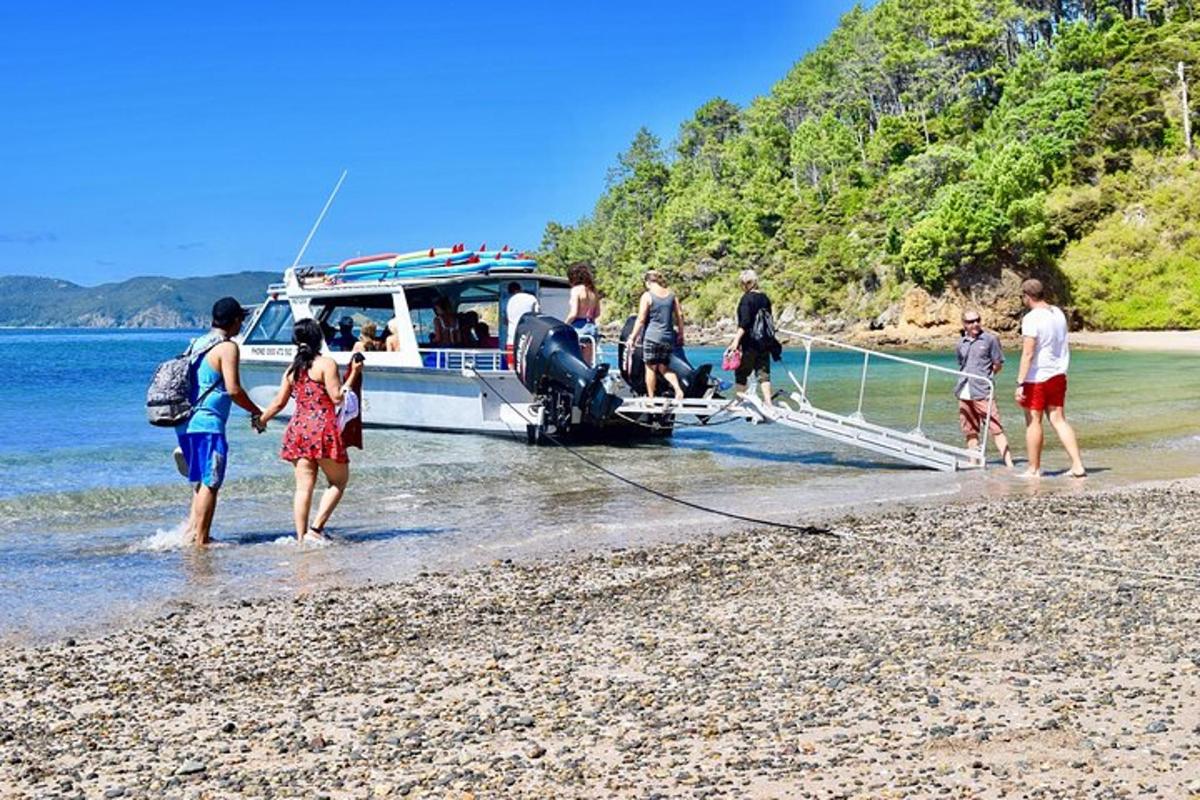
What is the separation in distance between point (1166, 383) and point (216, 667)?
105 feet

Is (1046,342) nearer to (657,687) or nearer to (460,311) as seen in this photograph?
(657,687)

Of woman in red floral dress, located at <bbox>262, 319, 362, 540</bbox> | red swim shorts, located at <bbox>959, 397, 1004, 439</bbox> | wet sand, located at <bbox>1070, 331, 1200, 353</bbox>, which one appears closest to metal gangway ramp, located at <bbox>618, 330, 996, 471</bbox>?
red swim shorts, located at <bbox>959, 397, 1004, 439</bbox>

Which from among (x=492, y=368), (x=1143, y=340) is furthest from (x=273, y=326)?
(x=1143, y=340)

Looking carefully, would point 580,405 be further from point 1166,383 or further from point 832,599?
point 1166,383

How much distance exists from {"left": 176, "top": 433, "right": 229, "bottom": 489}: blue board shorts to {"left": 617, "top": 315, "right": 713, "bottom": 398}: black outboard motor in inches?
319

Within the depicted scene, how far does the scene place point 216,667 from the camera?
621 centimetres

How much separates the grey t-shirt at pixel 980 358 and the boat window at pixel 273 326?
1278cm

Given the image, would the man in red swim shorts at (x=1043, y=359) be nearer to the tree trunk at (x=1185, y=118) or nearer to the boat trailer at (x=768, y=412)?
the boat trailer at (x=768, y=412)

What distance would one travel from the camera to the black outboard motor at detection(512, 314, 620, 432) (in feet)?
54.8

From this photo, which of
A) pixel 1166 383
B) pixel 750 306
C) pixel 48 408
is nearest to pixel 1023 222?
pixel 1166 383

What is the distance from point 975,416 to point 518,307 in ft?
23.9

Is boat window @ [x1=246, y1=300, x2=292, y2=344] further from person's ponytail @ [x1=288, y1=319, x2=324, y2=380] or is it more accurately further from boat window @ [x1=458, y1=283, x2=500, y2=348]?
person's ponytail @ [x1=288, y1=319, x2=324, y2=380]

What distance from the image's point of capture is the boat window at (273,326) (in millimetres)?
22406

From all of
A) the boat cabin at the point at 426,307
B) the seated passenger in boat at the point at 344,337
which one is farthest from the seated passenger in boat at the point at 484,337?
the seated passenger in boat at the point at 344,337
